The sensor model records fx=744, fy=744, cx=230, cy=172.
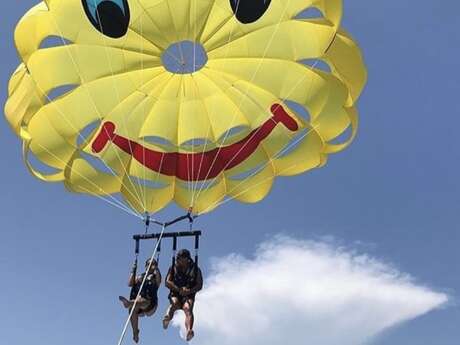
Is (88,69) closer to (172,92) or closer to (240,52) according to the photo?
(172,92)

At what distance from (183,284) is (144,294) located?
525 millimetres

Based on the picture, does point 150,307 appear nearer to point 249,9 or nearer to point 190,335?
point 190,335

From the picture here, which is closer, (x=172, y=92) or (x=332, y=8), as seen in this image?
(x=332, y=8)

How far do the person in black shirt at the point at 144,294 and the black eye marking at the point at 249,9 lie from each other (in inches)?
140

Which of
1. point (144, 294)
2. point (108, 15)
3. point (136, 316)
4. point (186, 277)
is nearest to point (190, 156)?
point (186, 277)

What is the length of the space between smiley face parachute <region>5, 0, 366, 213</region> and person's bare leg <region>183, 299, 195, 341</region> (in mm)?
2025

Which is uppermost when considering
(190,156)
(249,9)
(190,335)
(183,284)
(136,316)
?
(249,9)

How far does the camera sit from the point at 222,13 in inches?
408

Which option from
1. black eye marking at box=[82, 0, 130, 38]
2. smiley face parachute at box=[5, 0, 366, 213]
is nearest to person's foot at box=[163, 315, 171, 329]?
smiley face parachute at box=[5, 0, 366, 213]

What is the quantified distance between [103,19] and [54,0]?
0.71m

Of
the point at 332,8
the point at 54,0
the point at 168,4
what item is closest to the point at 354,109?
the point at 332,8

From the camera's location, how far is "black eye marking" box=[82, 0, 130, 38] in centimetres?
1022

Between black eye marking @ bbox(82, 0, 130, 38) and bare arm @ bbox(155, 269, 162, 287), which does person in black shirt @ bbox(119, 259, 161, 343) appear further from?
black eye marking @ bbox(82, 0, 130, 38)

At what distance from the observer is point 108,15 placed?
1030 centimetres
